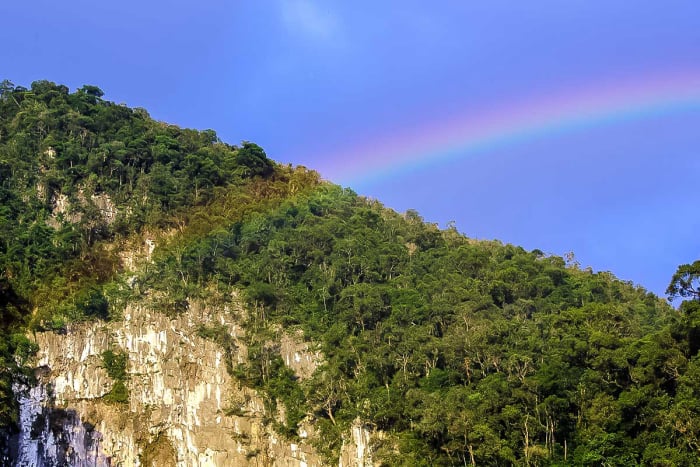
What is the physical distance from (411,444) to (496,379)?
14.9 feet

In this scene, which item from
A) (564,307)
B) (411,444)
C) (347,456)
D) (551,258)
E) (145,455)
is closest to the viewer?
(411,444)

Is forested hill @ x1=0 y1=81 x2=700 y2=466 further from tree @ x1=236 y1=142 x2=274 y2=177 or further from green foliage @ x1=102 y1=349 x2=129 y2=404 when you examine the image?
green foliage @ x1=102 y1=349 x2=129 y2=404

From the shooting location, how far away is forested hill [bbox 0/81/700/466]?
28.9m

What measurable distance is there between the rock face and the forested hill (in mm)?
914

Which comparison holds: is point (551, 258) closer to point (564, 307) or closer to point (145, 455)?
point (564, 307)

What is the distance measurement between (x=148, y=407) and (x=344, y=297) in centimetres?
1150

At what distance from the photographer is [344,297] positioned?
3947cm

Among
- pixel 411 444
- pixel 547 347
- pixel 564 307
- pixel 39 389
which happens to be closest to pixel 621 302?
pixel 564 307

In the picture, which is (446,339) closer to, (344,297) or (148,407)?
(344,297)

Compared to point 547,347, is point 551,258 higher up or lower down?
higher up

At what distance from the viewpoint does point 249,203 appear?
46.1 meters

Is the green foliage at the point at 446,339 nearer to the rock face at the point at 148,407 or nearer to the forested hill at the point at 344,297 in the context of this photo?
the forested hill at the point at 344,297

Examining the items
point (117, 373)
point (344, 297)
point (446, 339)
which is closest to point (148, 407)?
point (117, 373)

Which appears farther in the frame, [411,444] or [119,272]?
[119,272]
